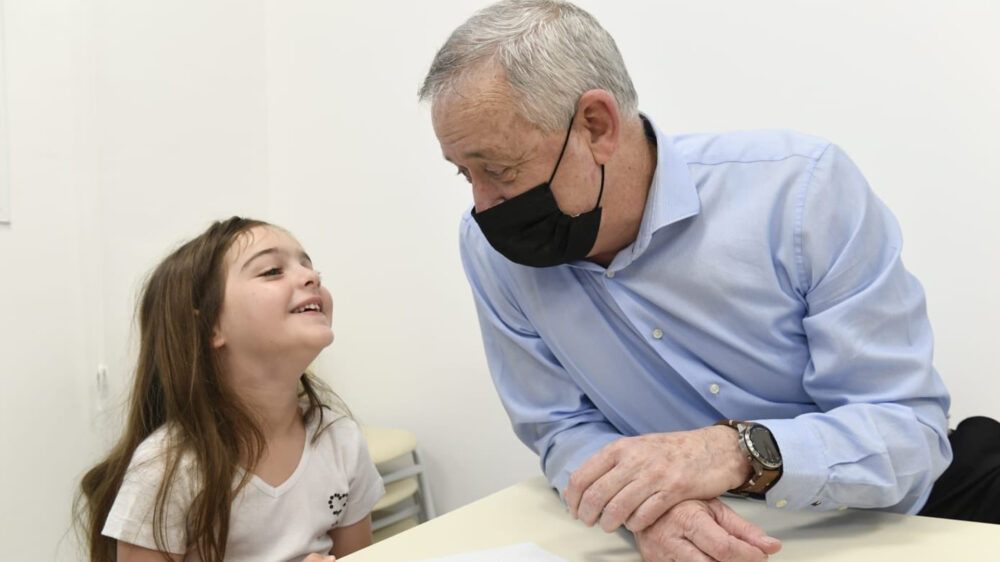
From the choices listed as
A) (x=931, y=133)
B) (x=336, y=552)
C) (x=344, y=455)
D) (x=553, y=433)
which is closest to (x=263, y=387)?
(x=344, y=455)

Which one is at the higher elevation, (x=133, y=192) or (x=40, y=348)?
(x=133, y=192)

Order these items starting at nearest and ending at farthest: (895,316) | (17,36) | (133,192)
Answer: (895,316) → (17,36) → (133,192)

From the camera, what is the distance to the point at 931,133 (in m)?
2.00

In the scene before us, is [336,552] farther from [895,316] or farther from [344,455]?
[895,316]

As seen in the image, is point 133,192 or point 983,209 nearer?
point 983,209

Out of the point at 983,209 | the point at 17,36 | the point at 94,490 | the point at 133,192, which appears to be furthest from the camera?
the point at 133,192

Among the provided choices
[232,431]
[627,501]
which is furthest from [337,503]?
[627,501]

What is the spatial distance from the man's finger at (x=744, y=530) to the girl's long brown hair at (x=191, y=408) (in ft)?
3.16

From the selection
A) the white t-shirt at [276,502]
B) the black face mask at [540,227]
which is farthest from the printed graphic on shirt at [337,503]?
the black face mask at [540,227]

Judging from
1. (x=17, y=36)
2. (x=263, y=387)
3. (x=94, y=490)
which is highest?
(x=17, y=36)

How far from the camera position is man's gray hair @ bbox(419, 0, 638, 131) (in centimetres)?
123

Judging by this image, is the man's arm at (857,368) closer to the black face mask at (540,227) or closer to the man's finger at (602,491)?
the man's finger at (602,491)

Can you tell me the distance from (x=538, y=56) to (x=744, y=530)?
0.71 m

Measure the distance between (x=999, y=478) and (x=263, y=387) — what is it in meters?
1.38
